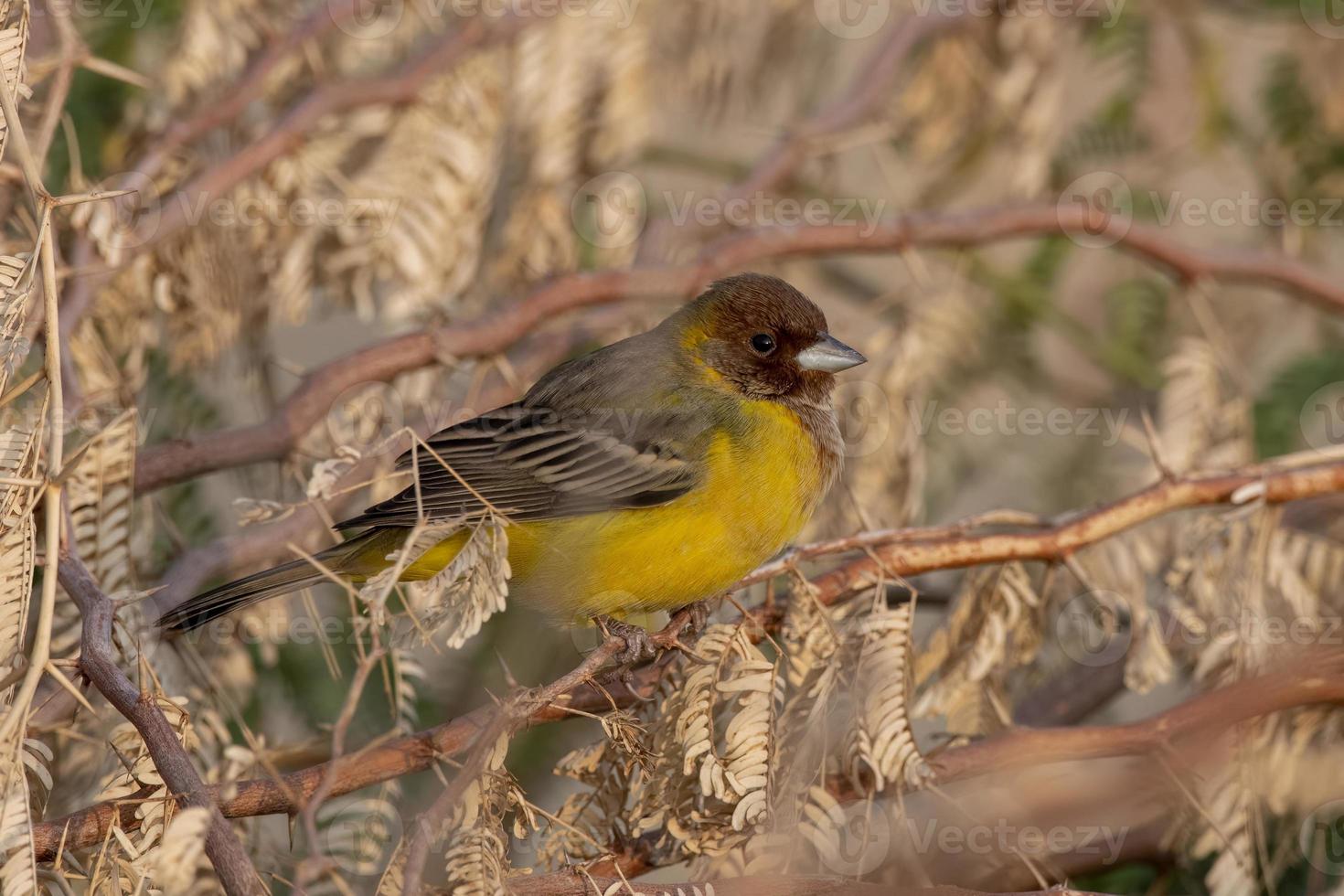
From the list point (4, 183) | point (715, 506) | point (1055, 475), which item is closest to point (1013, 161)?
point (1055, 475)

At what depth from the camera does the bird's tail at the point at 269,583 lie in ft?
12.2

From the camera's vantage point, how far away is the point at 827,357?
480 cm

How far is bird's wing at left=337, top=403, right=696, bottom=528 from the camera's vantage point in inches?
171

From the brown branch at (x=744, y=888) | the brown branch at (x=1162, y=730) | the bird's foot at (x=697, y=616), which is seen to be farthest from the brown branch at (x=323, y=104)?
the brown branch at (x=1162, y=730)

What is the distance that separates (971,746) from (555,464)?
166 cm

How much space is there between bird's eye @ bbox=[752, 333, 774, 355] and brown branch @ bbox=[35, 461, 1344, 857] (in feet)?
3.87

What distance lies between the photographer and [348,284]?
511 centimetres

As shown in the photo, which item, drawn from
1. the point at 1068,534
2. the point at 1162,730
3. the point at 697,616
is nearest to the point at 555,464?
the point at 697,616

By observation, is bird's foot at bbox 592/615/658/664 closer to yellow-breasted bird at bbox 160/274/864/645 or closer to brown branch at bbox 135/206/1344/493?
yellow-breasted bird at bbox 160/274/864/645

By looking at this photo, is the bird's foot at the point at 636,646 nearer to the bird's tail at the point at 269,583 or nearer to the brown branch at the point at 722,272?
the bird's tail at the point at 269,583

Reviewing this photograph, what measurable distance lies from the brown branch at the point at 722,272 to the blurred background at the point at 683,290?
0.01 m

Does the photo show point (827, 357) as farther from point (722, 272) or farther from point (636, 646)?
point (636, 646)

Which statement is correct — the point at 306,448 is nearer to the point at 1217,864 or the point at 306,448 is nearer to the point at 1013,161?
the point at 1217,864

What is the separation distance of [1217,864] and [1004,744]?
69 centimetres
